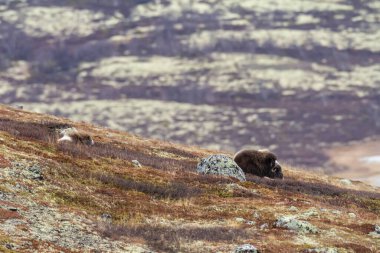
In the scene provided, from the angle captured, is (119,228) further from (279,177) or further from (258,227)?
(279,177)

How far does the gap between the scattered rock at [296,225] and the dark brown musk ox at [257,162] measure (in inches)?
802

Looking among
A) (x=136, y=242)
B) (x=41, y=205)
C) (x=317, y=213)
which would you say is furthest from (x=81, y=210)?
(x=317, y=213)

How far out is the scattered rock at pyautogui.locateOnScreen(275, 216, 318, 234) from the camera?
28.8m

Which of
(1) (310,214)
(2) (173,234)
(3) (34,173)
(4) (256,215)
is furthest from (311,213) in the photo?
(3) (34,173)

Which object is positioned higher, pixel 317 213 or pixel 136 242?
pixel 136 242

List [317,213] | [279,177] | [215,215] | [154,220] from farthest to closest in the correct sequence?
[279,177] → [317,213] → [215,215] → [154,220]

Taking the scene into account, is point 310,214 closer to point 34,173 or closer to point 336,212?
point 336,212

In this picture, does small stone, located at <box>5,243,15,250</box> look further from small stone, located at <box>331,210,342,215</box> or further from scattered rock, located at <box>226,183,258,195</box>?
small stone, located at <box>331,210,342,215</box>

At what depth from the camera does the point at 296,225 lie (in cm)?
2891

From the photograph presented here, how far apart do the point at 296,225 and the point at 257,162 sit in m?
21.6

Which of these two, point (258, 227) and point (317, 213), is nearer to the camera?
point (258, 227)

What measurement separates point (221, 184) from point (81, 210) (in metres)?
12.0

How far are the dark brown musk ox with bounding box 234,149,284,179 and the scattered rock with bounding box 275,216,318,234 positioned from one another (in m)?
20.4

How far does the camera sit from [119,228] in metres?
25.9
